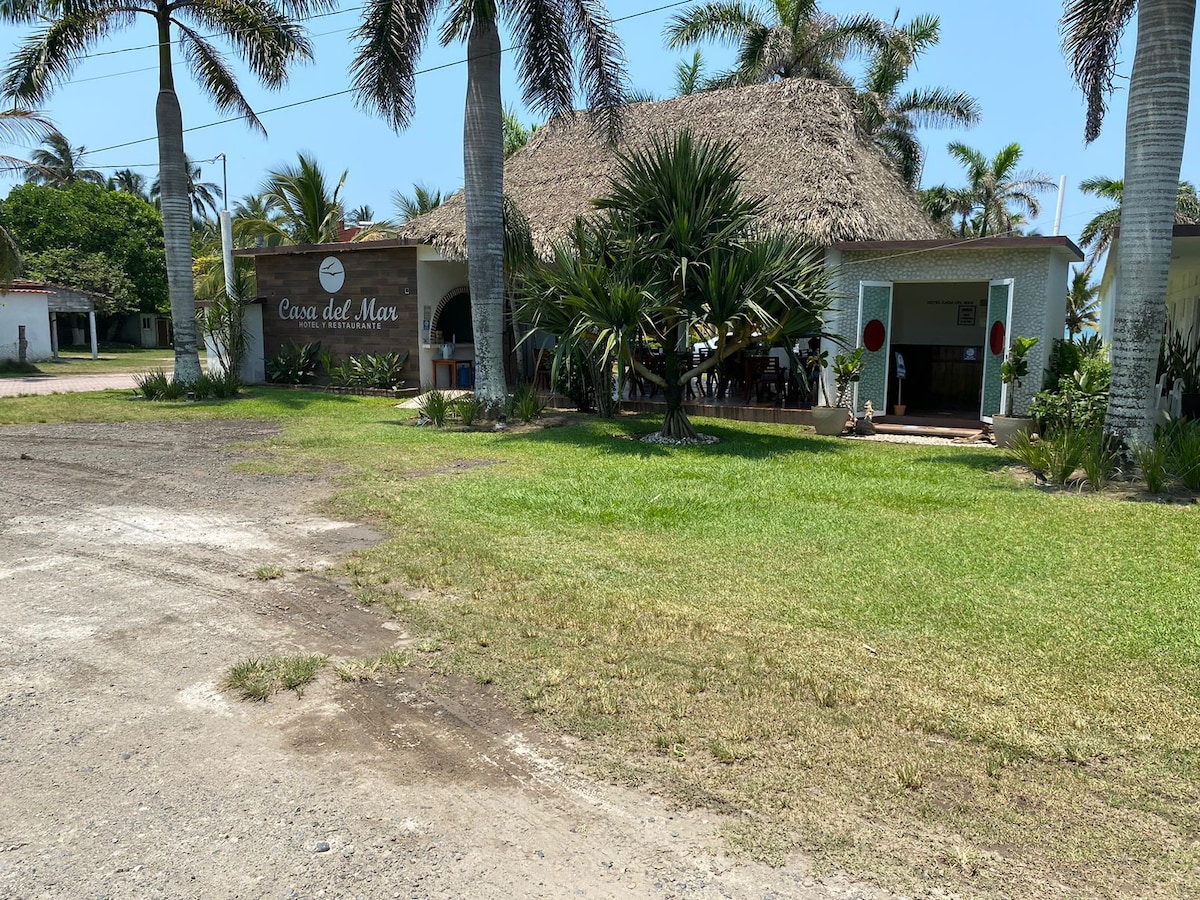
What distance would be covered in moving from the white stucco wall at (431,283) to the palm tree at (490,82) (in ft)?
16.3

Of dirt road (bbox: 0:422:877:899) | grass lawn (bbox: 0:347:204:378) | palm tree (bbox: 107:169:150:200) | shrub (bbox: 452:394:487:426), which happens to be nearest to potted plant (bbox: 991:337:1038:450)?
shrub (bbox: 452:394:487:426)

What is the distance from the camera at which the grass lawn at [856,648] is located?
131 inches

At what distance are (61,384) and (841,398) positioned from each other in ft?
65.9

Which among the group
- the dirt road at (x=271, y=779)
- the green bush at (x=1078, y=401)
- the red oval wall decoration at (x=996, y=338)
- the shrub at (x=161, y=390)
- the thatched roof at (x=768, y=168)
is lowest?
the dirt road at (x=271, y=779)

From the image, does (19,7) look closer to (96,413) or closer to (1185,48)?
(96,413)

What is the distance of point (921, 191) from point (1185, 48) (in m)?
27.8

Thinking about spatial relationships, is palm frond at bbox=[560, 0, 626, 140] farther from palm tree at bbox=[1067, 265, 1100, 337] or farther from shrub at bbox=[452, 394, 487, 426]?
palm tree at bbox=[1067, 265, 1100, 337]

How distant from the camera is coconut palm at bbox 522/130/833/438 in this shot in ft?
38.1

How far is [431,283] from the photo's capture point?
1980 centimetres

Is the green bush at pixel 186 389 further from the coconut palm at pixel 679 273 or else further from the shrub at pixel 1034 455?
the shrub at pixel 1034 455

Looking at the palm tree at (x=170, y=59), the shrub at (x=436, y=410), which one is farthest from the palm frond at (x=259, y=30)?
Result: the shrub at (x=436, y=410)

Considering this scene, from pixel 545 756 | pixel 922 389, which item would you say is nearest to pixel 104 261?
pixel 922 389

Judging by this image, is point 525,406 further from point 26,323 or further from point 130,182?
point 130,182

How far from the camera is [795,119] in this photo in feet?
57.0
